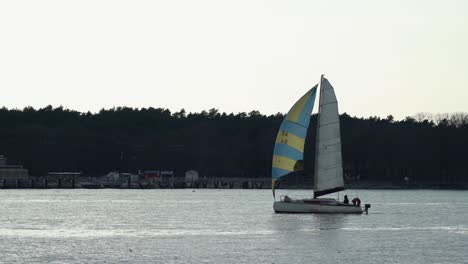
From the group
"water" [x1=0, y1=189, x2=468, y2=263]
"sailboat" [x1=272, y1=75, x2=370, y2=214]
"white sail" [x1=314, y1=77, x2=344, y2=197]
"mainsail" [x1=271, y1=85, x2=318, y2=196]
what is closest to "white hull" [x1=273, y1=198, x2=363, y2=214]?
"sailboat" [x1=272, y1=75, x2=370, y2=214]

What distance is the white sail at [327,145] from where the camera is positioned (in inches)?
3479

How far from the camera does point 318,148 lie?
291 ft

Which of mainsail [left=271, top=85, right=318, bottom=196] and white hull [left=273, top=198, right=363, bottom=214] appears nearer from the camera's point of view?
mainsail [left=271, top=85, right=318, bottom=196]

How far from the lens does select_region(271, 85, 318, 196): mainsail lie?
87000 mm

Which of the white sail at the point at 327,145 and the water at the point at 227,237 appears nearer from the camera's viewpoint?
the water at the point at 227,237

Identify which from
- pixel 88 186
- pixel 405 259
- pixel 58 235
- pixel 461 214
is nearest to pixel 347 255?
pixel 405 259

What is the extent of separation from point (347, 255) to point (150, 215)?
37964mm

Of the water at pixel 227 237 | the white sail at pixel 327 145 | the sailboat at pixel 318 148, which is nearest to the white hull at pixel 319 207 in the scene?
the sailboat at pixel 318 148

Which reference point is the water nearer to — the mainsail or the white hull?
the white hull

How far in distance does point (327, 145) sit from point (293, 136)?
9.34 ft

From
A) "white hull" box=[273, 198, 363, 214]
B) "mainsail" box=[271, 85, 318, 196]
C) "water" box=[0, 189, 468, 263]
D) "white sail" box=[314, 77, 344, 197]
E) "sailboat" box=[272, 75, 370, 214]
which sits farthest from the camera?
"white sail" box=[314, 77, 344, 197]

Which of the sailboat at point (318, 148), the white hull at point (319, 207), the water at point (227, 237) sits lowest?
the water at point (227, 237)

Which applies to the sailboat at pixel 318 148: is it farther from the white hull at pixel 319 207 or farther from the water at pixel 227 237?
the water at pixel 227 237

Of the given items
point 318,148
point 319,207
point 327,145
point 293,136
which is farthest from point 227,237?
point 327,145
